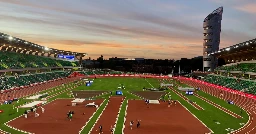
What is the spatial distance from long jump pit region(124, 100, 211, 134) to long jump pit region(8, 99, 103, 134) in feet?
23.1

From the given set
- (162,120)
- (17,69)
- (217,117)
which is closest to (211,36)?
(17,69)

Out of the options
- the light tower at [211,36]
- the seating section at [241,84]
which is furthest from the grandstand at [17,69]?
the light tower at [211,36]

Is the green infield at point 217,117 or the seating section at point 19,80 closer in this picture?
the green infield at point 217,117

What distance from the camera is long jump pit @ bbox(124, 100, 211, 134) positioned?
33125mm

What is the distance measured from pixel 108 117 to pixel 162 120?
28.1 feet

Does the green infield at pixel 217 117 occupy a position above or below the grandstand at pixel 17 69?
below

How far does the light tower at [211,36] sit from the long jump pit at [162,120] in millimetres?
134418

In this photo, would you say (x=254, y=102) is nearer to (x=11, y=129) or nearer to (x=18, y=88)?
(x=11, y=129)

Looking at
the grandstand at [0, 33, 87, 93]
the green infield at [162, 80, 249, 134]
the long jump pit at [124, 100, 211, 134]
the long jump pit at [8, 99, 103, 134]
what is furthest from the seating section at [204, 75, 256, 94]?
the grandstand at [0, 33, 87, 93]

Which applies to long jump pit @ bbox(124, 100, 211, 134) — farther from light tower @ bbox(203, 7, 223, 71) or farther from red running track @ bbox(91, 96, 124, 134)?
light tower @ bbox(203, 7, 223, 71)

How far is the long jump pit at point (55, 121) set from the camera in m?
32.8

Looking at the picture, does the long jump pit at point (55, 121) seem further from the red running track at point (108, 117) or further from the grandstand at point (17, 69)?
the grandstand at point (17, 69)

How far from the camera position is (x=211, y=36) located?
180 m

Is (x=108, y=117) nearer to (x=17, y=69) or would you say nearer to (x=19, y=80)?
→ (x=19, y=80)
